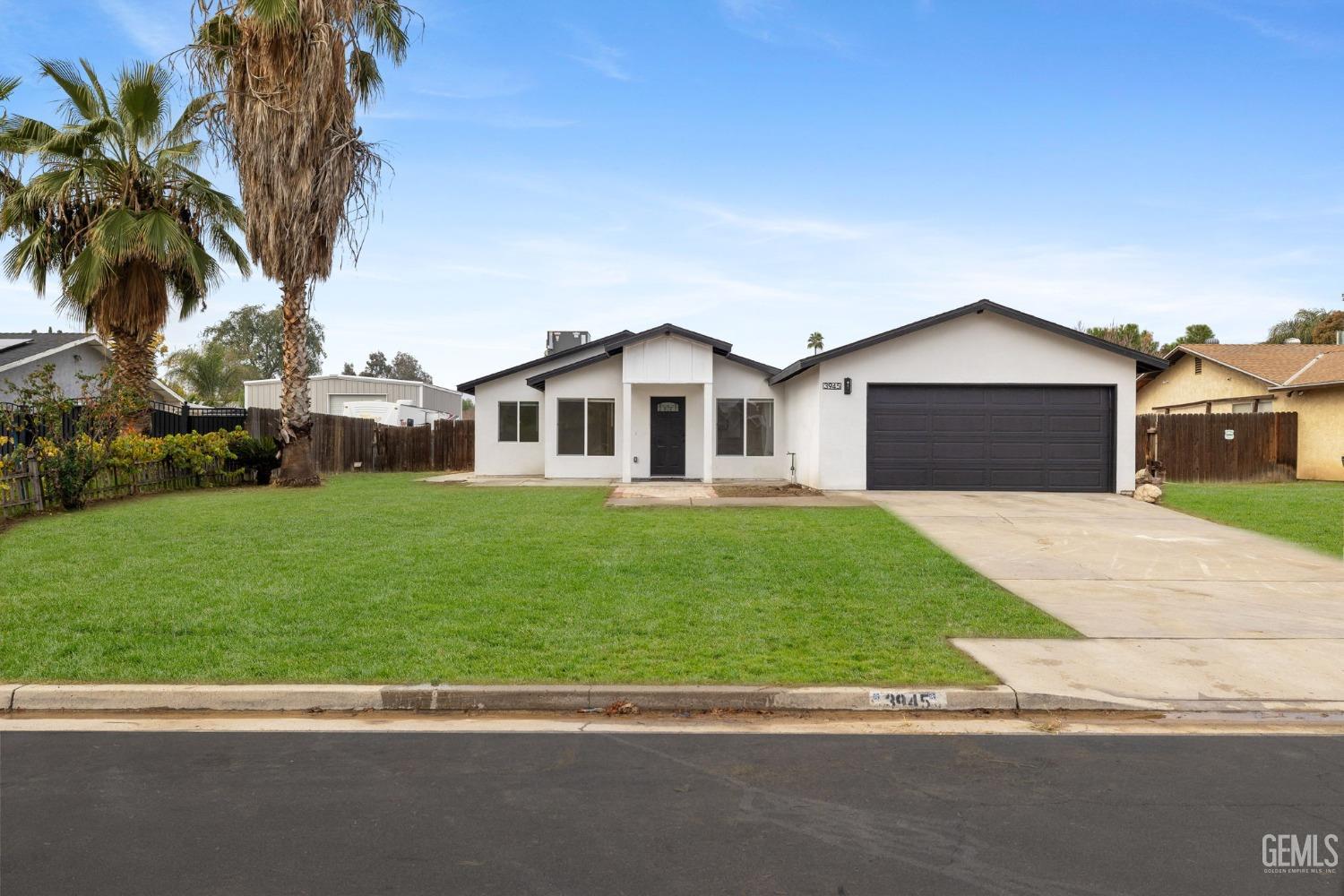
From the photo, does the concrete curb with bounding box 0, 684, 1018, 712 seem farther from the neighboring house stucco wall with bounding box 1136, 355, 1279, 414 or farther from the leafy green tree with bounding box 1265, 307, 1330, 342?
the leafy green tree with bounding box 1265, 307, 1330, 342

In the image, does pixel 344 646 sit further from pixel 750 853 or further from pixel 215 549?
pixel 215 549

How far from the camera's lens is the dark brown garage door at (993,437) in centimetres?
1883

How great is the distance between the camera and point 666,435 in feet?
78.1

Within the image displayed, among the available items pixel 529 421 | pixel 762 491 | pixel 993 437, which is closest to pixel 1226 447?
pixel 993 437

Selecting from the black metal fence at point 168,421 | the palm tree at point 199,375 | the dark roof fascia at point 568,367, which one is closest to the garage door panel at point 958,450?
the dark roof fascia at point 568,367

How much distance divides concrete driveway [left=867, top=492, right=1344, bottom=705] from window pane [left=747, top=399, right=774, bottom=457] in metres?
8.62

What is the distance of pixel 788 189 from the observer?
854 inches

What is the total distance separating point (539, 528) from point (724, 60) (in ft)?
37.9

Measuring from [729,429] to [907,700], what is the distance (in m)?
18.5

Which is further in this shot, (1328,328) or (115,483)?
(1328,328)

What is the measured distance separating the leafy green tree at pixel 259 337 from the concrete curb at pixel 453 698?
227ft

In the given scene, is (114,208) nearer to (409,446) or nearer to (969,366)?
(409,446)

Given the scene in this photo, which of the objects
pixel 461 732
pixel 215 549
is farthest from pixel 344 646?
pixel 215 549

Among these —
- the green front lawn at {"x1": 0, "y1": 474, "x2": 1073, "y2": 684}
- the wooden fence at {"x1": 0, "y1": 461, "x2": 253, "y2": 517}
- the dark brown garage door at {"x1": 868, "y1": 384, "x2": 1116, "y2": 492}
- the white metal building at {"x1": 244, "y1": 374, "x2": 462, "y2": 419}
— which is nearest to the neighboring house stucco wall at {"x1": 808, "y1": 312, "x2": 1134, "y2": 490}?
the dark brown garage door at {"x1": 868, "y1": 384, "x2": 1116, "y2": 492}
